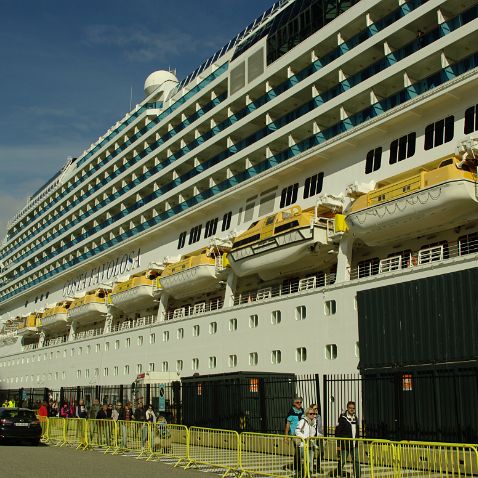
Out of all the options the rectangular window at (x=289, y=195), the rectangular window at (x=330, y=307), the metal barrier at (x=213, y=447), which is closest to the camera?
the metal barrier at (x=213, y=447)

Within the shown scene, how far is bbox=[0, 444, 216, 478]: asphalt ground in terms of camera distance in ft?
40.2

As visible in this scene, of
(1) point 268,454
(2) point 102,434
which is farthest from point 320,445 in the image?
(2) point 102,434

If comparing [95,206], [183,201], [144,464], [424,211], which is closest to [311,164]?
[424,211]

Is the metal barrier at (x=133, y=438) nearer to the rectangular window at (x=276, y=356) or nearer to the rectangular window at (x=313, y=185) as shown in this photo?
the rectangular window at (x=276, y=356)

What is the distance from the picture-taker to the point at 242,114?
31922 millimetres

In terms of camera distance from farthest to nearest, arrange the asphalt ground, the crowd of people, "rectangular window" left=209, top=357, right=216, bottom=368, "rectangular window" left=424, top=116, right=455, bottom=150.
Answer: "rectangular window" left=209, top=357, right=216, bottom=368 < "rectangular window" left=424, top=116, right=455, bottom=150 < the asphalt ground < the crowd of people

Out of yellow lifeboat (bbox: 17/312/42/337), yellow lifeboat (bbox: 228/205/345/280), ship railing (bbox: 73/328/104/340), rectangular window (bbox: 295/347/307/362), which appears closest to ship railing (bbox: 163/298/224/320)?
yellow lifeboat (bbox: 228/205/345/280)

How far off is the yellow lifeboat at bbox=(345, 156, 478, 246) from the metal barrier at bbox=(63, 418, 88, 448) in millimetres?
10800

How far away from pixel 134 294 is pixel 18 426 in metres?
15.7

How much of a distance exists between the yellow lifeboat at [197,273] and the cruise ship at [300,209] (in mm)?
→ 98

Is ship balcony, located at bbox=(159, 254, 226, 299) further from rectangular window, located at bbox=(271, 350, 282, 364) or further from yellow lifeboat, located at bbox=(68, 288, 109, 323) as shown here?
yellow lifeboat, located at bbox=(68, 288, 109, 323)

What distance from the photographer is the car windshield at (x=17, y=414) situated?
1945 cm

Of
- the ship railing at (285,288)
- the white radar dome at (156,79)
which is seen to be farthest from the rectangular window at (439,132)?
the white radar dome at (156,79)

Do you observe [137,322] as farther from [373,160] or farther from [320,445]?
[320,445]
